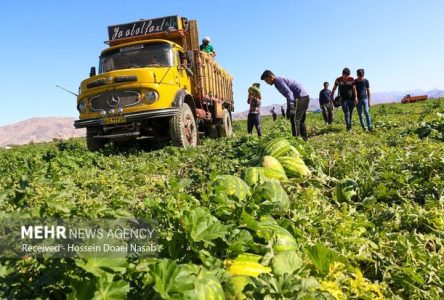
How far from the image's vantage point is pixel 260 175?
4.25m

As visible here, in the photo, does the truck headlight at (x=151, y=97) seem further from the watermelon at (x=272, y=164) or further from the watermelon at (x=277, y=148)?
the watermelon at (x=272, y=164)

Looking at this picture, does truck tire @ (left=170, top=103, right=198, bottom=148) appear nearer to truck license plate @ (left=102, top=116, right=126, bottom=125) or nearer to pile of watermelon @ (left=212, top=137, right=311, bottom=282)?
truck license plate @ (left=102, top=116, right=126, bottom=125)

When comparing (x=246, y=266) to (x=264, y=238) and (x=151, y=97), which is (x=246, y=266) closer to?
(x=264, y=238)

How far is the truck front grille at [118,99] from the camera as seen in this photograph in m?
10.2

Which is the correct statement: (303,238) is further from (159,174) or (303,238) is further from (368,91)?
(368,91)

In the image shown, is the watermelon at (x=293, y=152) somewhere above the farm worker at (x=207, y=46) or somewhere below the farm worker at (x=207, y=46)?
below

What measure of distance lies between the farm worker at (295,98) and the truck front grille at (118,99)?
3.04 meters

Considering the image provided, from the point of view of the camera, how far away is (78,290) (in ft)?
5.42

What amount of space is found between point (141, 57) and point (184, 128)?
2.21m

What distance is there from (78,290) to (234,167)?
4.32 meters

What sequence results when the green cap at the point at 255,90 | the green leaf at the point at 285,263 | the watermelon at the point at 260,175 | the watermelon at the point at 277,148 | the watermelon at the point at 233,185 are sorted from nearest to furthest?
the green leaf at the point at 285,263
the watermelon at the point at 233,185
the watermelon at the point at 260,175
the watermelon at the point at 277,148
the green cap at the point at 255,90

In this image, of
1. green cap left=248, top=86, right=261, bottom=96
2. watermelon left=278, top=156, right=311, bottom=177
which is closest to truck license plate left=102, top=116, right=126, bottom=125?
green cap left=248, top=86, right=261, bottom=96

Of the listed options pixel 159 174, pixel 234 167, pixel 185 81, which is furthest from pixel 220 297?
pixel 185 81

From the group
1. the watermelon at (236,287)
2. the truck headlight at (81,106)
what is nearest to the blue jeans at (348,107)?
the truck headlight at (81,106)
